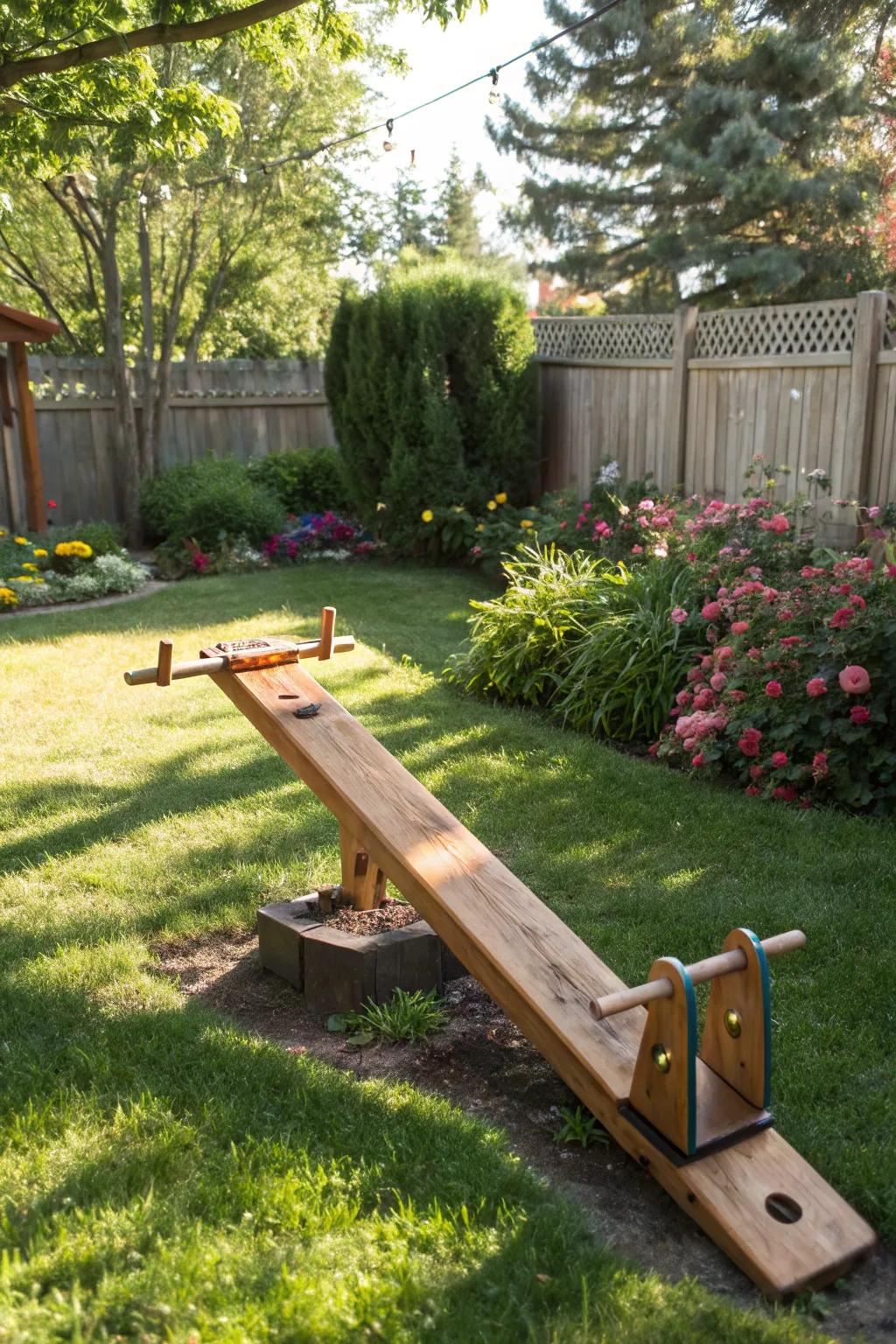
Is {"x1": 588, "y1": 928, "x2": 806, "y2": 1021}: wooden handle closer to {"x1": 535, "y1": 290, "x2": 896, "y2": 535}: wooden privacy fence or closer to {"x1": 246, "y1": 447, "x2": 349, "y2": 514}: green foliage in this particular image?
{"x1": 535, "y1": 290, "x2": 896, "y2": 535}: wooden privacy fence

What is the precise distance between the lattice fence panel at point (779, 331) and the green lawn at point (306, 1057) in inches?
137

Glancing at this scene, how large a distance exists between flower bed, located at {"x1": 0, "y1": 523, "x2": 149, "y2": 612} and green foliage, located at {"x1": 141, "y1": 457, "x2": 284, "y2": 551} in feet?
2.30

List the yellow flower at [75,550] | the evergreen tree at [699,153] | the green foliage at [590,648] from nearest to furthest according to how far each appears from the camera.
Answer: the green foliage at [590,648]
the yellow flower at [75,550]
the evergreen tree at [699,153]

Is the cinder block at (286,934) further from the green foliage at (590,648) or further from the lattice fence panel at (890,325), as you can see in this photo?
the lattice fence panel at (890,325)

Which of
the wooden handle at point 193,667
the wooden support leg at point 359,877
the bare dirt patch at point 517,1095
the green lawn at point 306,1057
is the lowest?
the bare dirt patch at point 517,1095

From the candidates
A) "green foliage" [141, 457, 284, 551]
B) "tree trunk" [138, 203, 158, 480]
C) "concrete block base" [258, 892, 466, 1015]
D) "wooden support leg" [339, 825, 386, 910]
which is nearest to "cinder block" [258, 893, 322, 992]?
"concrete block base" [258, 892, 466, 1015]

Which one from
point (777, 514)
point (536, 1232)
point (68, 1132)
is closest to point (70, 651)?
point (777, 514)

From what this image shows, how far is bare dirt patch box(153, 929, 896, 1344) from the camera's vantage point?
226 centimetres

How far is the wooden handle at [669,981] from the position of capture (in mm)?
2369

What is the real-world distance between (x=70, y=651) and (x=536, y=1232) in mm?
6218

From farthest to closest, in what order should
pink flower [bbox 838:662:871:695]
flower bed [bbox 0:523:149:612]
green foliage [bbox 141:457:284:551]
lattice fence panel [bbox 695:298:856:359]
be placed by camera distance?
1. green foliage [bbox 141:457:284:551]
2. flower bed [bbox 0:523:149:612]
3. lattice fence panel [bbox 695:298:856:359]
4. pink flower [bbox 838:662:871:695]

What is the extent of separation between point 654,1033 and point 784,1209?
1.41ft

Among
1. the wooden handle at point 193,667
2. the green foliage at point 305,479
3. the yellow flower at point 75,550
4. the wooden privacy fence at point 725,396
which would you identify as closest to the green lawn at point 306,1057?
the wooden handle at point 193,667

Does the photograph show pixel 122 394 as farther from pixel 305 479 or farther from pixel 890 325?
pixel 890 325
